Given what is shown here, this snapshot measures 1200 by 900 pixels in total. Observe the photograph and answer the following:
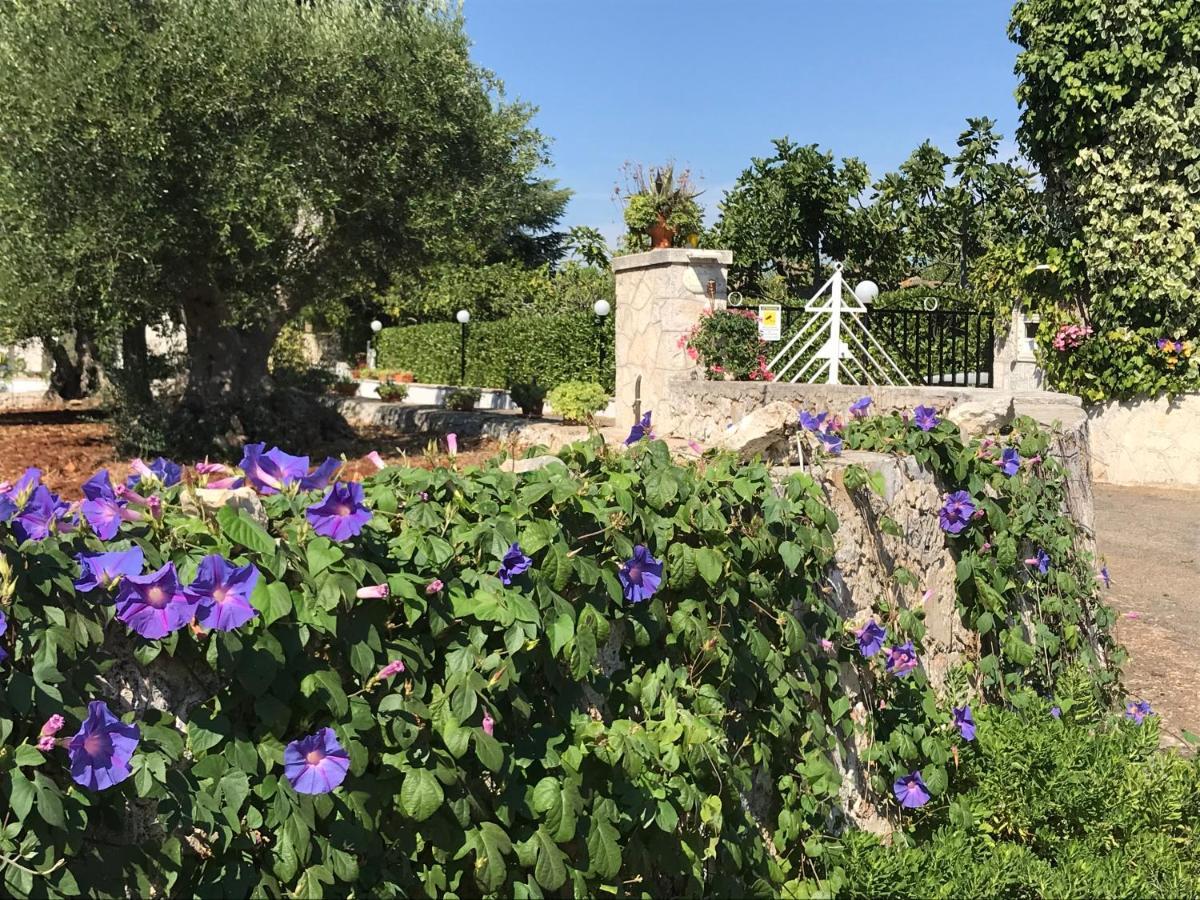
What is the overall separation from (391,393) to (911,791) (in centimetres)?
1842

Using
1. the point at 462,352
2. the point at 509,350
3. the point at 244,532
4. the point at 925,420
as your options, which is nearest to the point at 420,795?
the point at 244,532

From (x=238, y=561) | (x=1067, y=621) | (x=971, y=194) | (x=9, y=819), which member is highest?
(x=971, y=194)

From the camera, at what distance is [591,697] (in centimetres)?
227

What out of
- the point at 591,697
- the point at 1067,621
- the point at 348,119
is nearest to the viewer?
the point at 591,697

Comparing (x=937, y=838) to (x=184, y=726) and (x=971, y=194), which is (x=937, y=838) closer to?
(x=184, y=726)

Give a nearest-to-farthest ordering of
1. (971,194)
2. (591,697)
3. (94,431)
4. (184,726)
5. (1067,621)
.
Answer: (184,726) < (591,697) < (1067,621) < (94,431) < (971,194)

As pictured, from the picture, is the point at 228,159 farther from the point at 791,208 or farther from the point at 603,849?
the point at 791,208

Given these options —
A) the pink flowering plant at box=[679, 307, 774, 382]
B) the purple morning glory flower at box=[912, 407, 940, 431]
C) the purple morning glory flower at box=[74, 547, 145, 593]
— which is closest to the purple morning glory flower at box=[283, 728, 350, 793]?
the purple morning glory flower at box=[74, 547, 145, 593]

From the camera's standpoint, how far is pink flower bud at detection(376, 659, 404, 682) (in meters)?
1.74

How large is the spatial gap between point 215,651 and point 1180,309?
10872 millimetres

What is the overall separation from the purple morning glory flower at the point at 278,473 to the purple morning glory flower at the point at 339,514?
15 cm

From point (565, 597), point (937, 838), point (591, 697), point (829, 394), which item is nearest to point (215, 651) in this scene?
point (565, 597)

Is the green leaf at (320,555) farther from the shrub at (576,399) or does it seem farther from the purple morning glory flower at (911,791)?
the shrub at (576,399)

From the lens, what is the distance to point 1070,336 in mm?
10578
